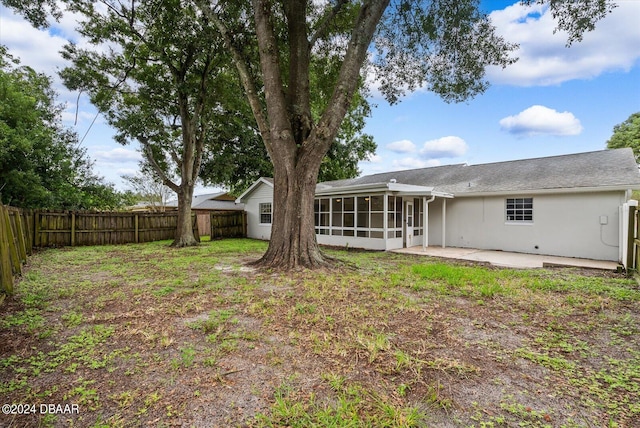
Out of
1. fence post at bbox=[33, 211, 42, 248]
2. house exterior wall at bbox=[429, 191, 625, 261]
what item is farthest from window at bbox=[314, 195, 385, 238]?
fence post at bbox=[33, 211, 42, 248]

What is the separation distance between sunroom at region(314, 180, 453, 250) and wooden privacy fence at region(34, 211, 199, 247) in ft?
21.3

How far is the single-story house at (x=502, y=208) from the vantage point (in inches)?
345

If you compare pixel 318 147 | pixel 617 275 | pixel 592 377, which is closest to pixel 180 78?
→ pixel 318 147

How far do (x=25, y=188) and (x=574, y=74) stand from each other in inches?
765

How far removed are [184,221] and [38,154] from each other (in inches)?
212

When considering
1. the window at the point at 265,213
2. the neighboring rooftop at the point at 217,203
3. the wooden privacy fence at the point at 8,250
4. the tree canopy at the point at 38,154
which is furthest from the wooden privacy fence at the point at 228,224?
the neighboring rooftop at the point at 217,203

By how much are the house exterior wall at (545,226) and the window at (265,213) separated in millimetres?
7779

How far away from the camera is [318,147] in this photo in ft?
22.6

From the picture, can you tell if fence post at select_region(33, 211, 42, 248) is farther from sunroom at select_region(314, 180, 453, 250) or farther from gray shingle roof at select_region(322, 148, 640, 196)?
gray shingle roof at select_region(322, 148, 640, 196)

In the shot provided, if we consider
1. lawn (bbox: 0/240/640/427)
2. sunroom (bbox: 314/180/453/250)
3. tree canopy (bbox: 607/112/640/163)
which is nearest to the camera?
lawn (bbox: 0/240/640/427)

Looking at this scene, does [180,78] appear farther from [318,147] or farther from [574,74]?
[574,74]

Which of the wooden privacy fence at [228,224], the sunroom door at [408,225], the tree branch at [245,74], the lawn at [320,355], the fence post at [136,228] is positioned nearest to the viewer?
the lawn at [320,355]

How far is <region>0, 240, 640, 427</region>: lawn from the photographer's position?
78.7 inches

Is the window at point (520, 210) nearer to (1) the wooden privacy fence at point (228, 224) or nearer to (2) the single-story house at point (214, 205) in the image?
(1) the wooden privacy fence at point (228, 224)
